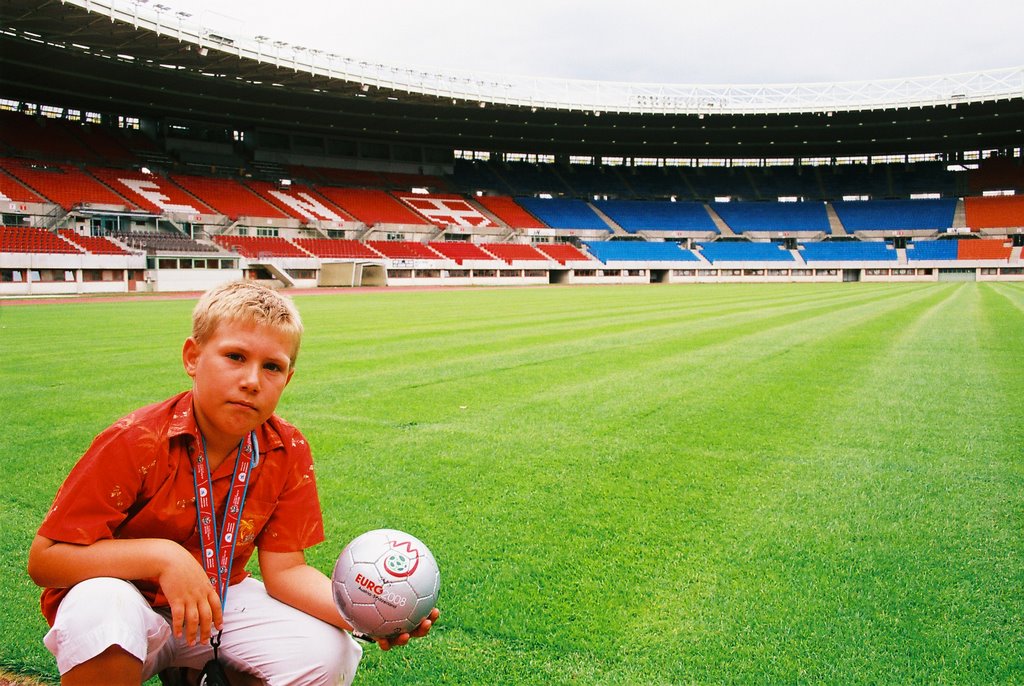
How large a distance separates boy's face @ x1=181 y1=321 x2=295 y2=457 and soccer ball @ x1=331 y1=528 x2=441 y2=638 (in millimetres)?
525

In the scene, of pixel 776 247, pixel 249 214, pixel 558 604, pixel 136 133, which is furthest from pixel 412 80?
pixel 558 604

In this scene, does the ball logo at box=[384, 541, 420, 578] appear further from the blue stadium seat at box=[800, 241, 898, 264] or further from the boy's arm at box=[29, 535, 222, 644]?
the blue stadium seat at box=[800, 241, 898, 264]

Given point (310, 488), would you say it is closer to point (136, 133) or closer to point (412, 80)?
point (412, 80)

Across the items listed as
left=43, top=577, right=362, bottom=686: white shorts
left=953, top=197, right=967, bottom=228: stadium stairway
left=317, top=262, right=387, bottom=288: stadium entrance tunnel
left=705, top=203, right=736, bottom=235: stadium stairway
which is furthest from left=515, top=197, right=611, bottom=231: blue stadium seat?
left=43, top=577, right=362, bottom=686: white shorts

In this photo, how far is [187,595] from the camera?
193 cm

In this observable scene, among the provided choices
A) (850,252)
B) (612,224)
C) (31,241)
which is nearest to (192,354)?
(31,241)

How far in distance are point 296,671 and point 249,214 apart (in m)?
50.7

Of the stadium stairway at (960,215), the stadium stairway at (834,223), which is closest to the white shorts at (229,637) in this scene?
the stadium stairway at (834,223)

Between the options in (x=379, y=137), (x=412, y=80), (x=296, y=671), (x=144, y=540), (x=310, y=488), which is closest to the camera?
(x=144, y=540)

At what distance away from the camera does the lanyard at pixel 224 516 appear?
2.17 metres

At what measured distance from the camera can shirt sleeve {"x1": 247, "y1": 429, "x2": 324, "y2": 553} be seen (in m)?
2.35

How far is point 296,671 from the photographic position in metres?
2.10

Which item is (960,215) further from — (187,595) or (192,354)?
(187,595)

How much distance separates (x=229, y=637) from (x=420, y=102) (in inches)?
2056
